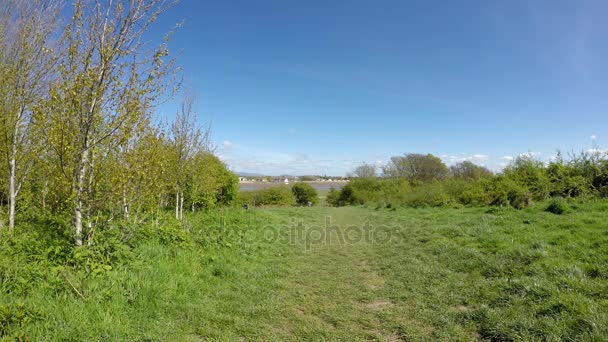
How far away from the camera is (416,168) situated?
39.9 metres

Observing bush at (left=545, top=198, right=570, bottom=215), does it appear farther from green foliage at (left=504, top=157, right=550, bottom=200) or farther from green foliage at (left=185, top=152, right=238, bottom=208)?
green foliage at (left=185, top=152, right=238, bottom=208)

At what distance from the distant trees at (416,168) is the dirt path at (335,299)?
33522 millimetres

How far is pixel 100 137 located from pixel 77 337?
9.68ft

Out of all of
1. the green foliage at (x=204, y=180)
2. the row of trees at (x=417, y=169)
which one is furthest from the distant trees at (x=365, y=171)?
the green foliage at (x=204, y=180)

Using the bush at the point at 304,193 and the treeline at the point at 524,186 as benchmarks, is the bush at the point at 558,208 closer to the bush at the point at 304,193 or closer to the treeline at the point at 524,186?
the treeline at the point at 524,186

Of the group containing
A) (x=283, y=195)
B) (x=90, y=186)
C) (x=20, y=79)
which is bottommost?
(x=283, y=195)

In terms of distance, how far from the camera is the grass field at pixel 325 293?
11.1 feet

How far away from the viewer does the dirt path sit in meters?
3.68

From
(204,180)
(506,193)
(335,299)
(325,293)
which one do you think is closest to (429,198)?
(506,193)

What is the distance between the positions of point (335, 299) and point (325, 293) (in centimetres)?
32

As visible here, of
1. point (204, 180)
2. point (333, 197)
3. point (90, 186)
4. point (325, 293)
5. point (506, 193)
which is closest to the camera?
point (90, 186)

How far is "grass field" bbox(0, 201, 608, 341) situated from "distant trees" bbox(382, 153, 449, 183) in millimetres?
32798

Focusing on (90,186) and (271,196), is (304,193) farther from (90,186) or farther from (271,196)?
(90,186)

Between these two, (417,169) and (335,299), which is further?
(417,169)
